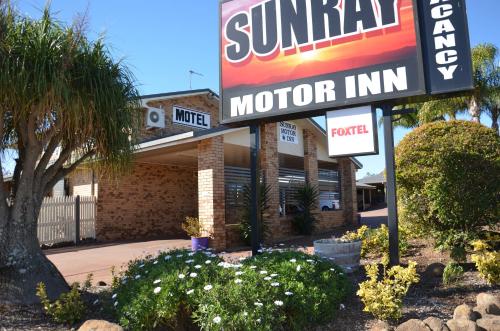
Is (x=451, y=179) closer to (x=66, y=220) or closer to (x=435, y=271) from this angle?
(x=435, y=271)

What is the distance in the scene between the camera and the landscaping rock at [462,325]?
432 cm

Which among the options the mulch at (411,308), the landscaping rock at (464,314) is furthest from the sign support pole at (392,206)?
the landscaping rock at (464,314)

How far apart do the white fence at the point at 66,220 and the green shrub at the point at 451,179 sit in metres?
10.5

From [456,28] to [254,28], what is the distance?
3.18 m

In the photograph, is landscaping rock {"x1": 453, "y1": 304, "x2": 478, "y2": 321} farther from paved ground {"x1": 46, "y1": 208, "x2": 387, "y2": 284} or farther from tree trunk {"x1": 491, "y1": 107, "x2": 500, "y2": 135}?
tree trunk {"x1": 491, "y1": 107, "x2": 500, "y2": 135}

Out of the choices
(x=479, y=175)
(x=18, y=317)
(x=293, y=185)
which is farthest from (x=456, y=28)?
(x=293, y=185)

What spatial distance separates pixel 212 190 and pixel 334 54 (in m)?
5.66

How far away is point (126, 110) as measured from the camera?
20.6ft

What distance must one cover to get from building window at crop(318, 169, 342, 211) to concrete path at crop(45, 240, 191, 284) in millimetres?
7816

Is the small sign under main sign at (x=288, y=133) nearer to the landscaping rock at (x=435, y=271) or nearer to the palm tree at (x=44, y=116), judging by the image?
the landscaping rock at (x=435, y=271)

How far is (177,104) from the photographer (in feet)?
56.5

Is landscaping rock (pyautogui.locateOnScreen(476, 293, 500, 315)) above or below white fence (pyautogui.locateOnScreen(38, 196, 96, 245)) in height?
below

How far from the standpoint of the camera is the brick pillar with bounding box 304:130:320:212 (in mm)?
16891

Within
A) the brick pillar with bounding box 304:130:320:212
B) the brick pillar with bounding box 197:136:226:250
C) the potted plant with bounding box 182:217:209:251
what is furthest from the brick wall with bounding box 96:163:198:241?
the brick pillar with bounding box 304:130:320:212
